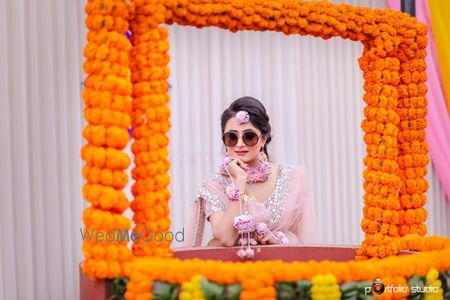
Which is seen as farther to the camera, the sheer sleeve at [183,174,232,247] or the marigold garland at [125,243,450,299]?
the sheer sleeve at [183,174,232,247]

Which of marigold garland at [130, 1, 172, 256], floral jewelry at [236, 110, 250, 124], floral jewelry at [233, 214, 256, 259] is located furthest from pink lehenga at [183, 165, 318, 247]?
marigold garland at [130, 1, 172, 256]

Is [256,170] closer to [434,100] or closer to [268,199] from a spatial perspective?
[268,199]

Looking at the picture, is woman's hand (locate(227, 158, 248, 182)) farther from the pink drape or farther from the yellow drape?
the yellow drape

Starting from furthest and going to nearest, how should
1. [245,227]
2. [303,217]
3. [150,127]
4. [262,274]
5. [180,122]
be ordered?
1. [180,122]
2. [303,217]
3. [245,227]
4. [150,127]
5. [262,274]

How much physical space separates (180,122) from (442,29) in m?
1.49

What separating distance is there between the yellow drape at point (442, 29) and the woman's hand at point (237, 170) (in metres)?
1.70

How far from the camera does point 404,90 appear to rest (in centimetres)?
204

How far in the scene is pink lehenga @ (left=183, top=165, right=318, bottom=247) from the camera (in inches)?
99.3

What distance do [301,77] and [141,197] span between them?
6.94 feet

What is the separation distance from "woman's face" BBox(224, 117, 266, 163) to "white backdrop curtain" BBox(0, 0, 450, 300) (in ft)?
2.65

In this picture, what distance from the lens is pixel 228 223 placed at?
2.37 meters

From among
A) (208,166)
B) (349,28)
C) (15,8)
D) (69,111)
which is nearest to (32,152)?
(69,111)

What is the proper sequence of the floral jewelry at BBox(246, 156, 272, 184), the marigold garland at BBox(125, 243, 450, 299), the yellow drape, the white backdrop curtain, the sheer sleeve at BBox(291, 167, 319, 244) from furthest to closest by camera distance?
the yellow drape
the white backdrop curtain
the sheer sleeve at BBox(291, 167, 319, 244)
the floral jewelry at BBox(246, 156, 272, 184)
the marigold garland at BBox(125, 243, 450, 299)

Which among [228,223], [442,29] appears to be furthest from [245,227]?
[442,29]
